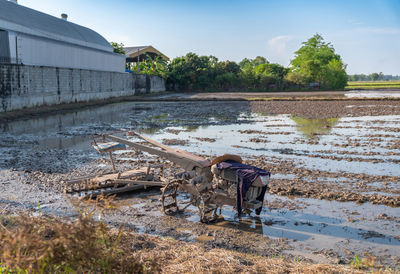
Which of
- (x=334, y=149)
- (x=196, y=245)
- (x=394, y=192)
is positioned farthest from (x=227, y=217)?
(x=334, y=149)

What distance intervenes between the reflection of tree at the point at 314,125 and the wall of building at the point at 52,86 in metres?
14.3

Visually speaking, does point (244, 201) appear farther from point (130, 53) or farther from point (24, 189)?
point (130, 53)

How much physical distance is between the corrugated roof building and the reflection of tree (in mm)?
17140

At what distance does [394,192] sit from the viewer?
23.3 ft

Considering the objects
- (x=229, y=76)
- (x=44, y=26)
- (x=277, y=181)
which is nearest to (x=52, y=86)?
(x=44, y=26)

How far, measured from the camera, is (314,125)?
16.9 metres

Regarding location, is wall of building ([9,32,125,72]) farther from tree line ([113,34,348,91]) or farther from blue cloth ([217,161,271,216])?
blue cloth ([217,161,271,216])

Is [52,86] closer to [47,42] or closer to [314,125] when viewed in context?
[47,42]

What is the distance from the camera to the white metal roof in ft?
85.4

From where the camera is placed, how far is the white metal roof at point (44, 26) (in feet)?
85.4

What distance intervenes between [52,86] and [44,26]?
9.70 meters

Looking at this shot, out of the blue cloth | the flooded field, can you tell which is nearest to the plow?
the blue cloth

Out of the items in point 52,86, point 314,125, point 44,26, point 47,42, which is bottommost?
point 314,125

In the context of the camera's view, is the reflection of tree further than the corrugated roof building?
No
